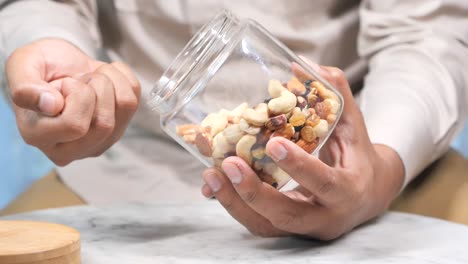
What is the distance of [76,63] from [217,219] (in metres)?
0.19

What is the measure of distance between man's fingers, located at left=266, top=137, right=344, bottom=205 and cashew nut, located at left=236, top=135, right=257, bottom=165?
0.05ft

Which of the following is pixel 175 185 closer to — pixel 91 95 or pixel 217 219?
pixel 217 219

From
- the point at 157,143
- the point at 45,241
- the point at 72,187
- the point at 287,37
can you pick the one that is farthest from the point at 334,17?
the point at 45,241

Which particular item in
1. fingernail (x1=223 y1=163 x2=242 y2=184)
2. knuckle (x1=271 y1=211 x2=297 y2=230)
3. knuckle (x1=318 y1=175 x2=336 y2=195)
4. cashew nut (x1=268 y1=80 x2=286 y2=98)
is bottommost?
knuckle (x1=271 y1=211 x2=297 y2=230)

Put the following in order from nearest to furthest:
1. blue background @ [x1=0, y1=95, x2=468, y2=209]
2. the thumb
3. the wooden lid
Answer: the wooden lid, the thumb, blue background @ [x1=0, y1=95, x2=468, y2=209]

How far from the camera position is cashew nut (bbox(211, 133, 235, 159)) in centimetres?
53

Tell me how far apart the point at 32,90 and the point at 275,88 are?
175mm

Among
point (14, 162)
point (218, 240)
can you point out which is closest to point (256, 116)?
point (218, 240)

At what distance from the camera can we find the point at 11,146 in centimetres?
153

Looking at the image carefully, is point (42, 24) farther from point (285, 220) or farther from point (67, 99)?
point (285, 220)

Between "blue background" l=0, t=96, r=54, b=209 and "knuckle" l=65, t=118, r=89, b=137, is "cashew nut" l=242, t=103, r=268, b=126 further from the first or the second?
"blue background" l=0, t=96, r=54, b=209

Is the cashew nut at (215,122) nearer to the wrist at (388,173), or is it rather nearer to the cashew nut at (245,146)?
the cashew nut at (245,146)

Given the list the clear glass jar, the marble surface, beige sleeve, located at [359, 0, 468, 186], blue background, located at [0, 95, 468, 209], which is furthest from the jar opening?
blue background, located at [0, 95, 468, 209]

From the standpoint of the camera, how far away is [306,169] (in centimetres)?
53
